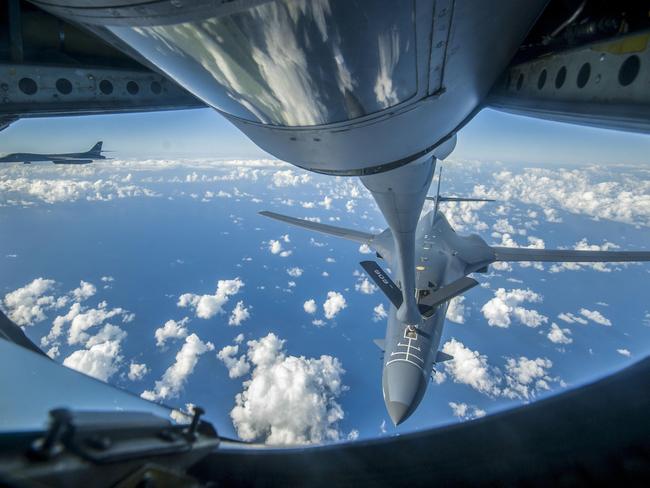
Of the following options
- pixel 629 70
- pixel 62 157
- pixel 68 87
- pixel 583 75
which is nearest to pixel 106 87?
pixel 68 87

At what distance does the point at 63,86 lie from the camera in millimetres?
3875

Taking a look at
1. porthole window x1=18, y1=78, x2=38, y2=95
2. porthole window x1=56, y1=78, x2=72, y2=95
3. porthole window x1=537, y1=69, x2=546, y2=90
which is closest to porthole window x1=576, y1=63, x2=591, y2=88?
porthole window x1=537, y1=69, x2=546, y2=90

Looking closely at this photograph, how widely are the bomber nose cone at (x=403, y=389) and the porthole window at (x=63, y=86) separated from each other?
1029 cm

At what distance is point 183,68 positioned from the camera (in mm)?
1414

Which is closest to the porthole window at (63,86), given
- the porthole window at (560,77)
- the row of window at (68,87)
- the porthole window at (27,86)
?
the row of window at (68,87)

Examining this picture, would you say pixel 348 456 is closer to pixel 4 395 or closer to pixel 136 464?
pixel 136 464

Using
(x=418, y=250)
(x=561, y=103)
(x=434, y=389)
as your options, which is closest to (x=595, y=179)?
(x=434, y=389)

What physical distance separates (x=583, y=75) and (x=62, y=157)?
60.4ft

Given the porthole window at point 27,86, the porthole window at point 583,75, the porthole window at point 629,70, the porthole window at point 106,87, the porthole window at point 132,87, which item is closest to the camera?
the porthole window at point 629,70

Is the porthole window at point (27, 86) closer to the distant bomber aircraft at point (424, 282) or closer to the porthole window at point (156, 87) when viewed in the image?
the porthole window at point (156, 87)

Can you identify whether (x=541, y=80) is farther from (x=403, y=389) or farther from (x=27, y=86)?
(x=403, y=389)

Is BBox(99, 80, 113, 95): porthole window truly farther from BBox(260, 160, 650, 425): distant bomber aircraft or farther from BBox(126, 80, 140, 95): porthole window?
BBox(260, 160, 650, 425): distant bomber aircraft

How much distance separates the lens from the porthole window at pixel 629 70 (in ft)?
6.01

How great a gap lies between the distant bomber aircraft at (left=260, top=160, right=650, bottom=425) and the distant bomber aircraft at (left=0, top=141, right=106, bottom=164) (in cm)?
871
